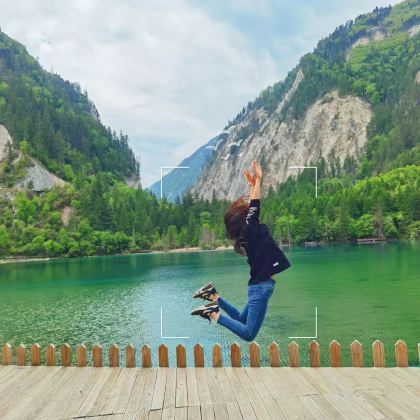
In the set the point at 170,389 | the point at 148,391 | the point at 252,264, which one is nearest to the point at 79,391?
the point at 148,391

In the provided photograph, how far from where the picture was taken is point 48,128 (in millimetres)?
125188

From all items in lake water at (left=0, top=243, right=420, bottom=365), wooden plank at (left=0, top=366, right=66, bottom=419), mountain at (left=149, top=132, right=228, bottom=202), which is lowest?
lake water at (left=0, top=243, right=420, bottom=365)

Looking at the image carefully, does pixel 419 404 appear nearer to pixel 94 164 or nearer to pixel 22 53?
pixel 94 164

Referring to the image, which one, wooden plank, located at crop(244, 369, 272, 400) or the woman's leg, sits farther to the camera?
wooden plank, located at crop(244, 369, 272, 400)

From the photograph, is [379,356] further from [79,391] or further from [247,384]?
[79,391]

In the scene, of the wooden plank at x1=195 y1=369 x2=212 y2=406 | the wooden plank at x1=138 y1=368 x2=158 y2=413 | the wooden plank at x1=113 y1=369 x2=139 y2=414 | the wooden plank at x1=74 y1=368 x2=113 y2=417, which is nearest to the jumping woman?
the wooden plank at x1=195 y1=369 x2=212 y2=406

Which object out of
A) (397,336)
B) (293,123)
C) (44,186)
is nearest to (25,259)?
(44,186)

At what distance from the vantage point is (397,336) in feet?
59.4

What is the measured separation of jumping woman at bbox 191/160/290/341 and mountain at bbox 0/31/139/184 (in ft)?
371

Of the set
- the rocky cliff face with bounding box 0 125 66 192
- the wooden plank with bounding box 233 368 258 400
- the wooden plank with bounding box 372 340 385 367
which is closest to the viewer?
the wooden plank with bounding box 233 368 258 400

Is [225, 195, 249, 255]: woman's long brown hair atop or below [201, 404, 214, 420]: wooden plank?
atop

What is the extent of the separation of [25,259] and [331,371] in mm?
88658

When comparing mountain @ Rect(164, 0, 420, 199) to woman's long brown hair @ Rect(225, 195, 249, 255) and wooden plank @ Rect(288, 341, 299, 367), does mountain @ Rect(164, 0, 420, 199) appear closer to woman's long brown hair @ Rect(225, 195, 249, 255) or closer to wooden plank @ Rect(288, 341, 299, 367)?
wooden plank @ Rect(288, 341, 299, 367)

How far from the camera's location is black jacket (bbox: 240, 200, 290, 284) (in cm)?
532
